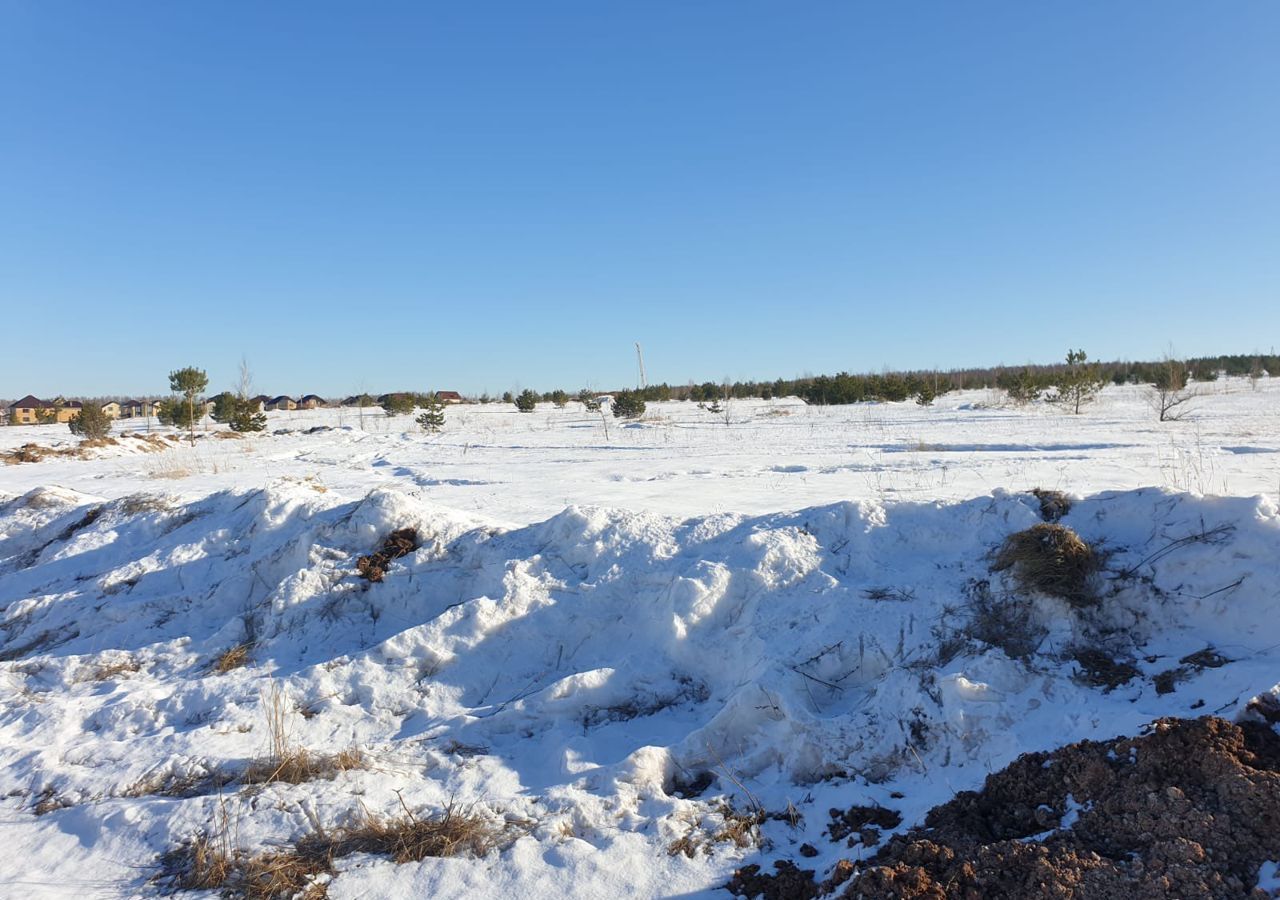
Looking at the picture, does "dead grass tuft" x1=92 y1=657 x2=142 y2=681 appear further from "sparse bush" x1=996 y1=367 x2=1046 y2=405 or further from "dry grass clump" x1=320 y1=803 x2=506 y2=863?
"sparse bush" x1=996 y1=367 x2=1046 y2=405

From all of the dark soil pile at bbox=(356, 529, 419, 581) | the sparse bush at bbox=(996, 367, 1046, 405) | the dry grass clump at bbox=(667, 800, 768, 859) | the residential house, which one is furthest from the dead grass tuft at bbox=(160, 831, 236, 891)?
the residential house

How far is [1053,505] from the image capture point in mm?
5070

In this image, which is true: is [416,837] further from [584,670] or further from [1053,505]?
[1053,505]

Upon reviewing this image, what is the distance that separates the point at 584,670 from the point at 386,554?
2502 millimetres

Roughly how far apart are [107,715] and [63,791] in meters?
0.90

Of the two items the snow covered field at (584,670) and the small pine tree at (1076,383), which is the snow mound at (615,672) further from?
the small pine tree at (1076,383)

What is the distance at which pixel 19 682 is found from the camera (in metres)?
5.31

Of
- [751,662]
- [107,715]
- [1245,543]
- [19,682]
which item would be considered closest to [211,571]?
[19,682]

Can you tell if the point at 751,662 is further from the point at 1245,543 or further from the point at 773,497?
the point at 773,497

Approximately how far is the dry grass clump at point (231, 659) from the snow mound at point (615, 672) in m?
0.07

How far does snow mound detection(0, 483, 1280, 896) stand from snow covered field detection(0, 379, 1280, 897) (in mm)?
19

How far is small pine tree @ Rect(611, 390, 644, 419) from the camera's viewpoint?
102ft

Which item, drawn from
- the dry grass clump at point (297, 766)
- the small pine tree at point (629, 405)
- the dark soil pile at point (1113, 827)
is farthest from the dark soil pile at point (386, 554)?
the small pine tree at point (629, 405)

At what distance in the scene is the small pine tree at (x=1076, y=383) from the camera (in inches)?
1038
